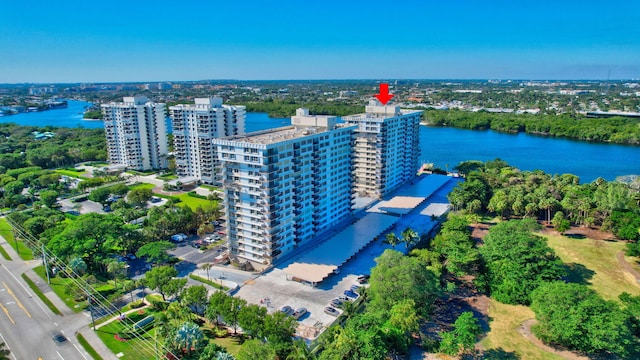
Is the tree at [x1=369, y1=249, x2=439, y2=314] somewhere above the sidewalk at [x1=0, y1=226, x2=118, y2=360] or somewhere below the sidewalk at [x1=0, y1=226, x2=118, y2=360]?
above

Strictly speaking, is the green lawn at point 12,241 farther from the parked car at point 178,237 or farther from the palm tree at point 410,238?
the palm tree at point 410,238

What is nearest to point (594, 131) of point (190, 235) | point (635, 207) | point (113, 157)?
point (635, 207)

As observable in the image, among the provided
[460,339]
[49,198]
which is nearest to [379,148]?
[460,339]

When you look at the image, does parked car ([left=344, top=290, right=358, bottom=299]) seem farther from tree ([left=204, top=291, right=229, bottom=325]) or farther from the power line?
the power line

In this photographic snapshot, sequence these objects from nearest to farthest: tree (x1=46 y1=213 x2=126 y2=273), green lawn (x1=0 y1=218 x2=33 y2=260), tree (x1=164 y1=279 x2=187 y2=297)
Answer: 1. tree (x1=164 y1=279 x2=187 y2=297)
2. tree (x1=46 y1=213 x2=126 y2=273)
3. green lawn (x1=0 y1=218 x2=33 y2=260)

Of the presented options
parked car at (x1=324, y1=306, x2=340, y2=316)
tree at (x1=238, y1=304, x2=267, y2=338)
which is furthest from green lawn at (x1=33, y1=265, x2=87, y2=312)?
parked car at (x1=324, y1=306, x2=340, y2=316)
